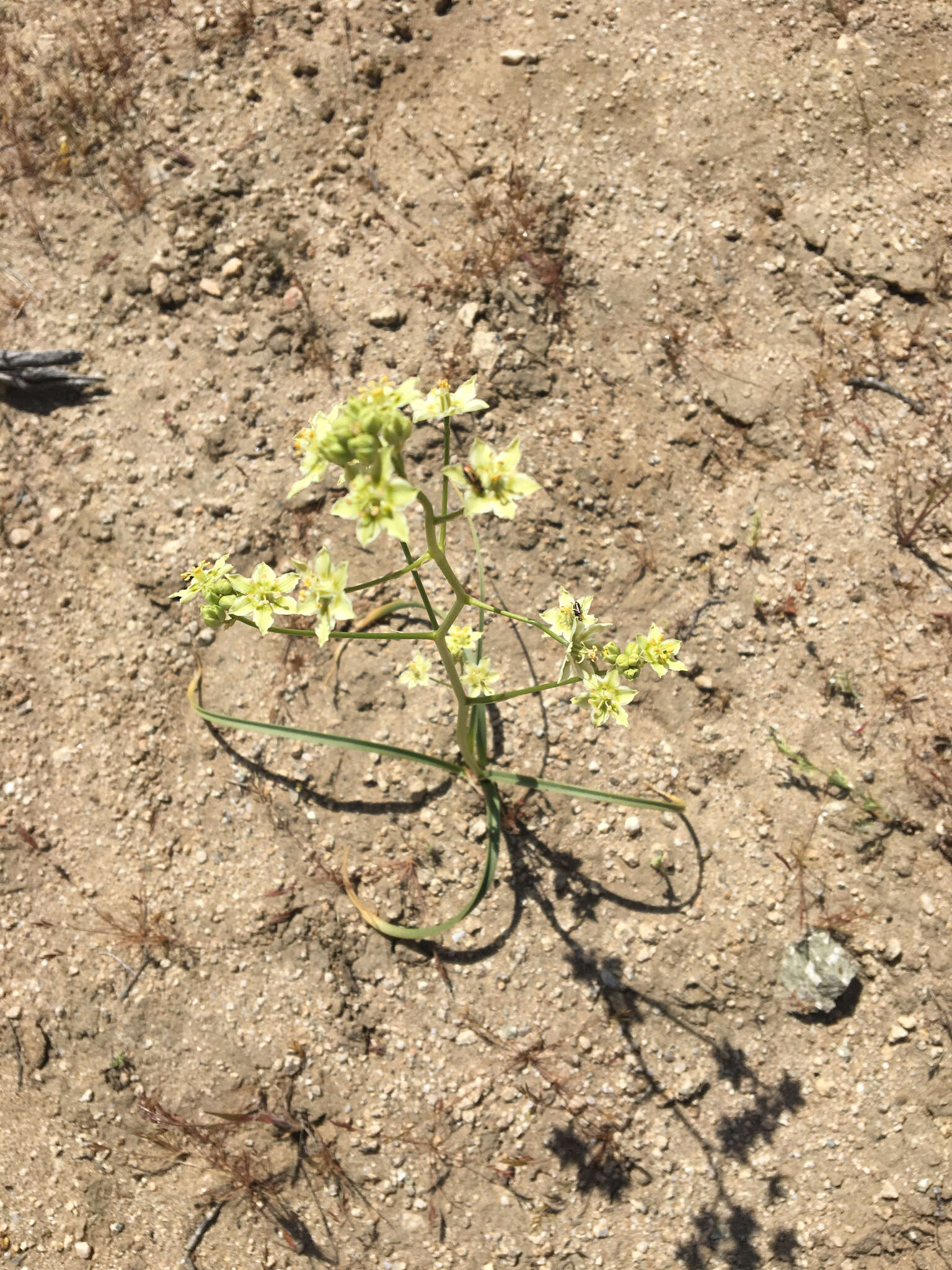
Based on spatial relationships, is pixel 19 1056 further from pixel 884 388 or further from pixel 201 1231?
pixel 884 388

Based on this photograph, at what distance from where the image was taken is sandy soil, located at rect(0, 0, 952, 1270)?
3.91 meters

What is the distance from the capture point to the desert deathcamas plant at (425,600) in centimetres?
242

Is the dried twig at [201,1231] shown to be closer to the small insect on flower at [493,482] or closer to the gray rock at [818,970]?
the gray rock at [818,970]

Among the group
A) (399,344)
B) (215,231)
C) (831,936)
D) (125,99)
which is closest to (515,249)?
(399,344)

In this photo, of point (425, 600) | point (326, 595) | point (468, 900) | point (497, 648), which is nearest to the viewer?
point (326, 595)

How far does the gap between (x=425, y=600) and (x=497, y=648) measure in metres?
1.42

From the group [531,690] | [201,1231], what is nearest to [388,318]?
[531,690]

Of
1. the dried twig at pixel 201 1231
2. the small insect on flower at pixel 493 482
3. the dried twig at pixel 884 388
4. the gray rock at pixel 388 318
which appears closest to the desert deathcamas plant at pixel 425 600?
the small insect on flower at pixel 493 482

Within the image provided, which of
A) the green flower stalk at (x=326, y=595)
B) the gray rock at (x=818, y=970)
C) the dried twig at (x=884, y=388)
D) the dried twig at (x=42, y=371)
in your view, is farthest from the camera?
the dried twig at (x=42, y=371)

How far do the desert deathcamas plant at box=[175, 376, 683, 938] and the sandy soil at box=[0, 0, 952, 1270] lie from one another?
41 centimetres

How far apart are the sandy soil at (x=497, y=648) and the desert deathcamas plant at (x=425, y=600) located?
415mm

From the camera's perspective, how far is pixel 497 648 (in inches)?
177

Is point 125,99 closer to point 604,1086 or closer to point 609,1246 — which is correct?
point 604,1086

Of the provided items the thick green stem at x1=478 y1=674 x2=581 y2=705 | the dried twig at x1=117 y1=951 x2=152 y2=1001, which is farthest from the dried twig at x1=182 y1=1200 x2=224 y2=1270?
the thick green stem at x1=478 y1=674 x2=581 y2=705
